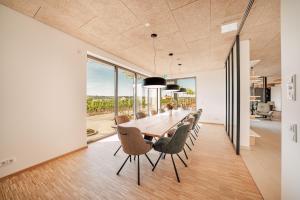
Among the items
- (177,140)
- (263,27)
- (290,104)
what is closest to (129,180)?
(177,140)

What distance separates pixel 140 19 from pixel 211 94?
531 centimetres

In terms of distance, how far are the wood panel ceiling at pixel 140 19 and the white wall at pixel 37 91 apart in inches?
12.8

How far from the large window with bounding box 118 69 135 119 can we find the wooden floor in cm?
244

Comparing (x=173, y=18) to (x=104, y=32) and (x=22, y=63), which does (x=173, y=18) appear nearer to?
(x=104, y=32)

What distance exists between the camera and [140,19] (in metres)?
2.38

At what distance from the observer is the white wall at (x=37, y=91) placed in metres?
2.10

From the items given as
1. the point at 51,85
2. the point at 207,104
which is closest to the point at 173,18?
the point at 51,85

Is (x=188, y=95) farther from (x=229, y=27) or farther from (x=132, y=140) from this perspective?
(x=132, y=140)

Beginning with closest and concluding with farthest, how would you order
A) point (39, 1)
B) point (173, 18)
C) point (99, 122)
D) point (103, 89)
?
point (39, 1), point (173, 18), point (103, 89), point (99, 122)

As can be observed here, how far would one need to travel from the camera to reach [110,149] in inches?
129

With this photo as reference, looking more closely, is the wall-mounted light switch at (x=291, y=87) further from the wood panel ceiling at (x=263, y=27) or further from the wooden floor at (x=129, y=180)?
the wood panel ceiling at (x=263, y=27)

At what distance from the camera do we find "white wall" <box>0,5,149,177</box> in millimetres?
2098

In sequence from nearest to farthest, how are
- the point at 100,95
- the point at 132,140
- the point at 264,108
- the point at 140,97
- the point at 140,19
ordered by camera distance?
the point at 132,140
the point at 140,19
the point at 100,95
the point at 140,97
the point at 264,108

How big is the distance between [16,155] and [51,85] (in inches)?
54.3
